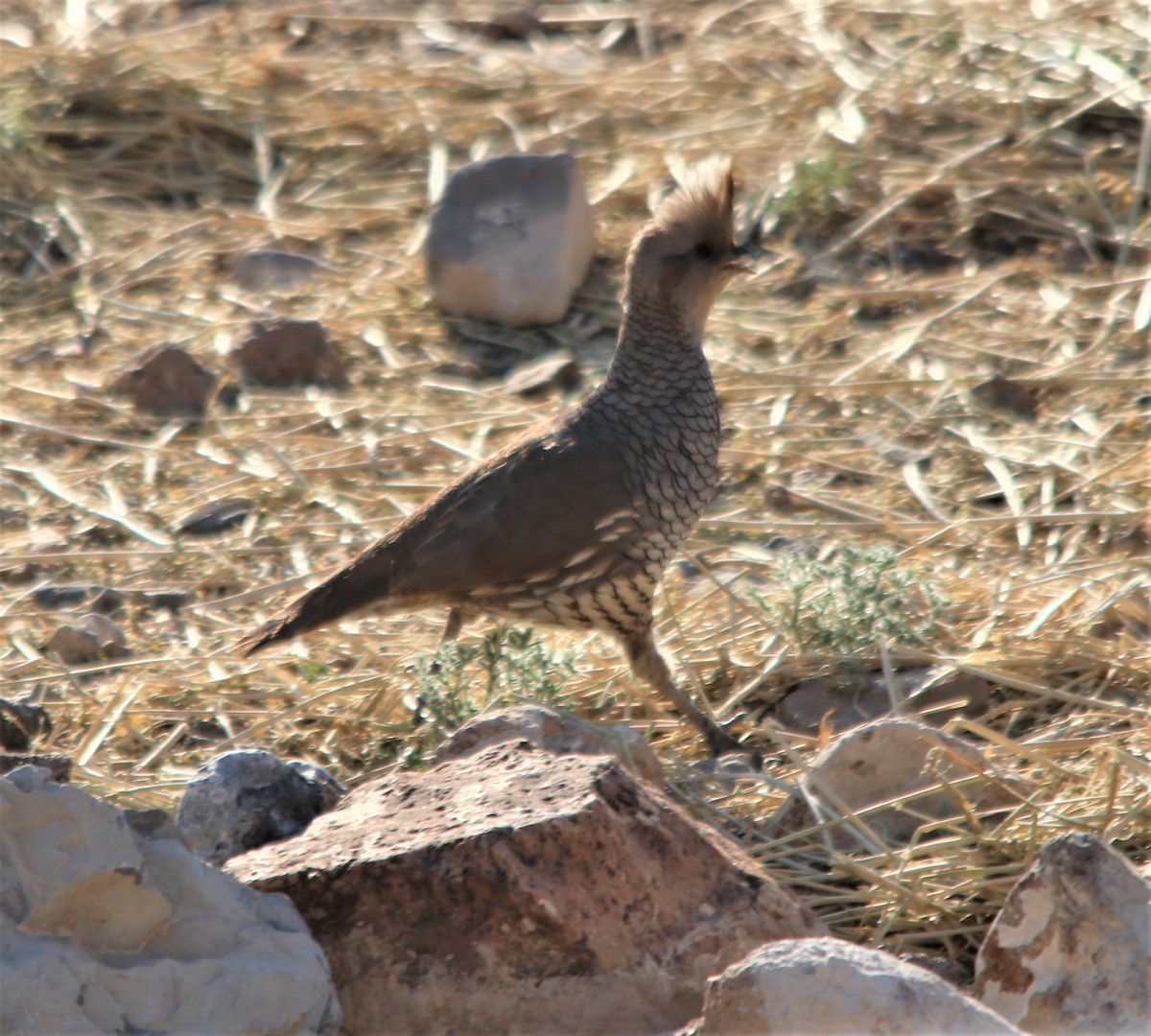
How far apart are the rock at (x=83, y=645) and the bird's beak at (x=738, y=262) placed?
1.98 metres

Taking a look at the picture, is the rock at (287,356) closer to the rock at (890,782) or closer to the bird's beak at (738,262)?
the bird's beak at (738,262)

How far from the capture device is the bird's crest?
4.29 m

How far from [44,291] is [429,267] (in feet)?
5.44

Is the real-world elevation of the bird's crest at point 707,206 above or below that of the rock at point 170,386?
above

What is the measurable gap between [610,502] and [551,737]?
0.91 meters

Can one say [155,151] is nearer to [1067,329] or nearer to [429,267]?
[429,267]

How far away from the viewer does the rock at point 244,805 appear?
10.6 ft

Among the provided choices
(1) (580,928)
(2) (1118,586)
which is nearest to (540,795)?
(1) (580,928)

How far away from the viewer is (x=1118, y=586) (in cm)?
457

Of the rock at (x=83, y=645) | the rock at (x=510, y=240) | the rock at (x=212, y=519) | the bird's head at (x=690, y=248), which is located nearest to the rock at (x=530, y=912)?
the bird's head at (x=690, y=248)

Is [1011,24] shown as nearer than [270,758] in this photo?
No

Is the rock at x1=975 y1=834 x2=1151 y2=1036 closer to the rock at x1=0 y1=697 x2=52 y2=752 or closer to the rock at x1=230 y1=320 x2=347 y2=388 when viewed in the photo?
the rock at x1=0 y1=697 x2=52 y2=752

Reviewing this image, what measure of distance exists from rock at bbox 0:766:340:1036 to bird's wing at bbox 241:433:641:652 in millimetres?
1615

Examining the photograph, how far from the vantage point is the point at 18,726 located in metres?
4.16
